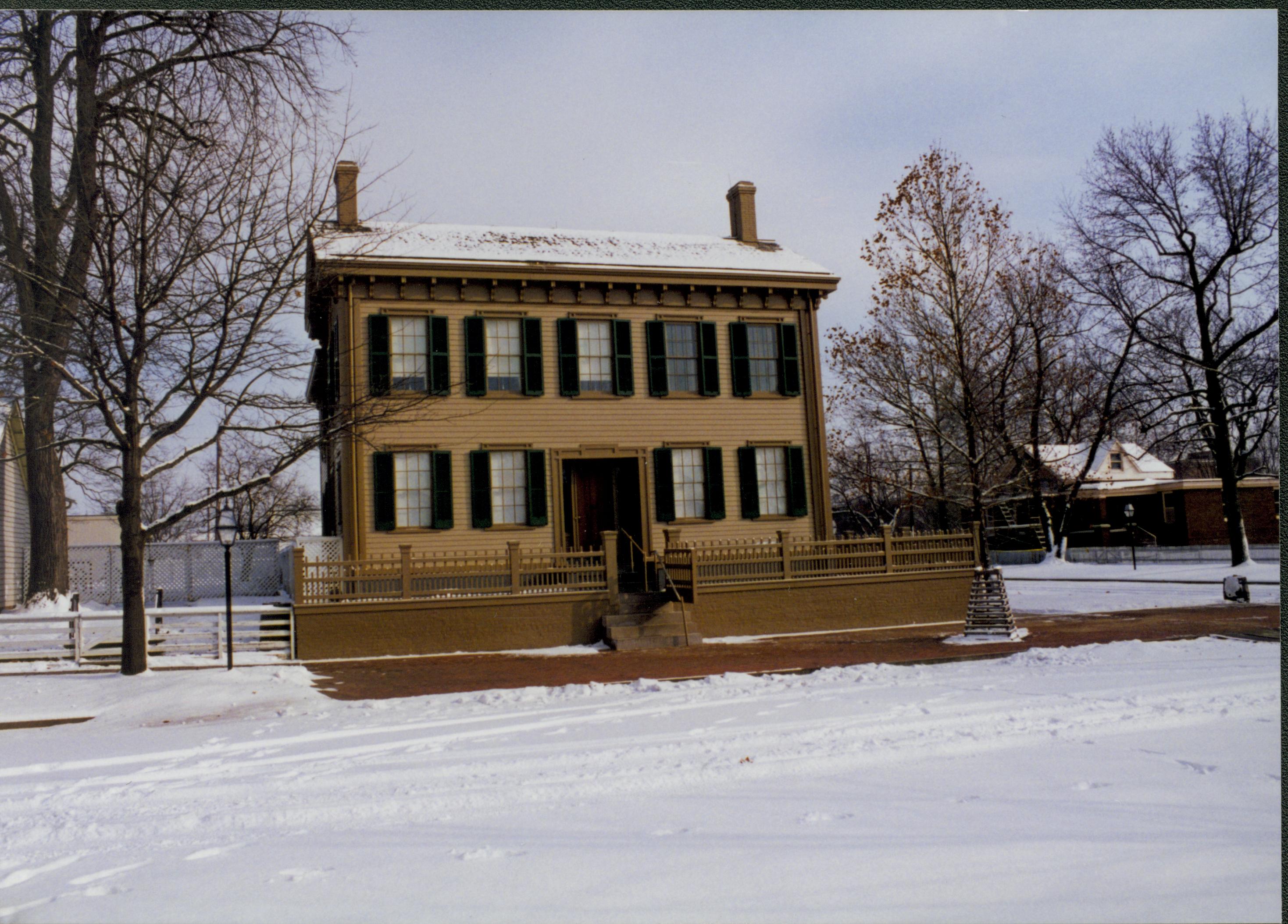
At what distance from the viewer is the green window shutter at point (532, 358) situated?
17.3 metres

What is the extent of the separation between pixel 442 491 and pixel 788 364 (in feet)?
23.1

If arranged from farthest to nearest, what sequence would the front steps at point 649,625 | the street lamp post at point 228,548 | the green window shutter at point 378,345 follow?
the green window shutter at point 378,345
the front steps at point 649,625
the street lamp post at point 228,548

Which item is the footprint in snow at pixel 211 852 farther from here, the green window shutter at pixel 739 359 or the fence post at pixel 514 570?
the green window shutter at pixel 739 359

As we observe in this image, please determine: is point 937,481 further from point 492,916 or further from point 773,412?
point 492,916

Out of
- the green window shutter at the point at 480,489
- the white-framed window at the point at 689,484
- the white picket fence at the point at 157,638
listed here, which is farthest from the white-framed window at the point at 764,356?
the white picket fence at the point at 157,638

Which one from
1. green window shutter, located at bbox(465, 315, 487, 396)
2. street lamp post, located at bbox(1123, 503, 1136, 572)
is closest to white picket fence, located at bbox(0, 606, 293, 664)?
green window shutter, located at bbox(465, 315, 487, 396)

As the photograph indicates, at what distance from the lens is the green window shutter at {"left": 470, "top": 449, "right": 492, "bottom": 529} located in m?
16.8

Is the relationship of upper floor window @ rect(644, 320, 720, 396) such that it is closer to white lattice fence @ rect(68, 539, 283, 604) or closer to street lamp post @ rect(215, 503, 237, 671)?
street lamp post @ rect(215, 503, 237, 671)

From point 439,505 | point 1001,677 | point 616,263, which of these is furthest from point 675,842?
point 616,263

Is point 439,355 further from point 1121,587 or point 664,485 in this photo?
point 1121,587

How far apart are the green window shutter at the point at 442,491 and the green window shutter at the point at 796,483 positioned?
6.40 metres

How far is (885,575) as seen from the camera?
1722cm

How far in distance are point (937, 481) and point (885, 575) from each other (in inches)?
172

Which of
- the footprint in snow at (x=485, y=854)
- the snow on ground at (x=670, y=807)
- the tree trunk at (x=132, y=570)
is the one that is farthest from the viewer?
the tree trunk at (x=132, y=570)
